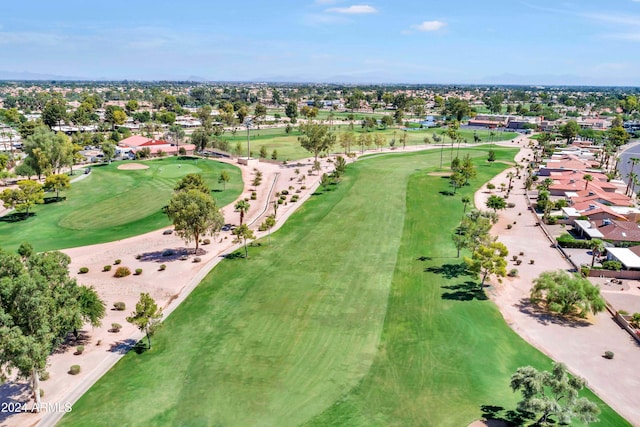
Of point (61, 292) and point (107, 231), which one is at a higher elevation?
point (61, 292)

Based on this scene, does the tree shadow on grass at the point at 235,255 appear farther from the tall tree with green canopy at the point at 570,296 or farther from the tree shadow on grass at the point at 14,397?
the tall tree with green canopy at the point at 570,296

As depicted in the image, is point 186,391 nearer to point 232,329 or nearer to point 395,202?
point 232,329

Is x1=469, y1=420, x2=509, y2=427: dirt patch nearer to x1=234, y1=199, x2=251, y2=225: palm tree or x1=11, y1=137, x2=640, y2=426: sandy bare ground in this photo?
x1=11, y1=137, x2=640, y2=426: sandy bare ground

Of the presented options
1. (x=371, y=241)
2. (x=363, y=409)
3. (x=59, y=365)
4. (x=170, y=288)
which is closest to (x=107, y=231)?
(x=170, y=288)

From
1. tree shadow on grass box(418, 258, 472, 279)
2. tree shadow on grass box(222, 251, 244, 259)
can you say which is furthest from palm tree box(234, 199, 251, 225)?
tree shadow on grass box(418, 258, 472, 279)

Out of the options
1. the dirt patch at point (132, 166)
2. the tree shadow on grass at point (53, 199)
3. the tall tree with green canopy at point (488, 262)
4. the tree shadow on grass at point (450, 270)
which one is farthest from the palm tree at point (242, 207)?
the dirt patch at point (132, 166)

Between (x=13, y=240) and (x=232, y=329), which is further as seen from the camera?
(x=13, y=240)
